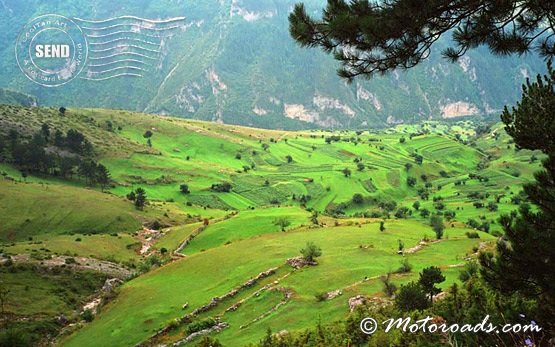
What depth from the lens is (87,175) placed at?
136m

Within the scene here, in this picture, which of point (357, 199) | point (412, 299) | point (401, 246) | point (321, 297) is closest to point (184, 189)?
point (357, 199)

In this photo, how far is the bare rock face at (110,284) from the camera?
5912cm

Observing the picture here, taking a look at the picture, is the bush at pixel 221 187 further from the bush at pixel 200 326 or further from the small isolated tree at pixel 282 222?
the bush at pixel 200 326

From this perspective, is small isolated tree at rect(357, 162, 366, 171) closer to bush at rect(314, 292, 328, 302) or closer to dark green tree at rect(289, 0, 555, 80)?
bush at rect(314, 292, 328, 302)

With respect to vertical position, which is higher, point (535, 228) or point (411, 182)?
point (535, 228)

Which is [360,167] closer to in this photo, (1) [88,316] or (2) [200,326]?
(1) [88,316]

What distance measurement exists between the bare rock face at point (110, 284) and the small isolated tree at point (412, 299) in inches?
1685

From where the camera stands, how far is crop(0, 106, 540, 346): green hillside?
142 feet

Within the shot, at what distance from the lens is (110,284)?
199ft

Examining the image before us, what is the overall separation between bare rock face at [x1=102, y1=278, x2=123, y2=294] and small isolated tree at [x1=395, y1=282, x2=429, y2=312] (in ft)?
140

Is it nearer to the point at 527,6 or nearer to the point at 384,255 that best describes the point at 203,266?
the point at 384,255

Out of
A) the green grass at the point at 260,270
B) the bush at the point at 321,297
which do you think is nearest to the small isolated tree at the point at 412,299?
the green grass at the point at 260,270

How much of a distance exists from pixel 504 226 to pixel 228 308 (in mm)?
34848

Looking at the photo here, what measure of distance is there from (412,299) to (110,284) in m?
46.9
